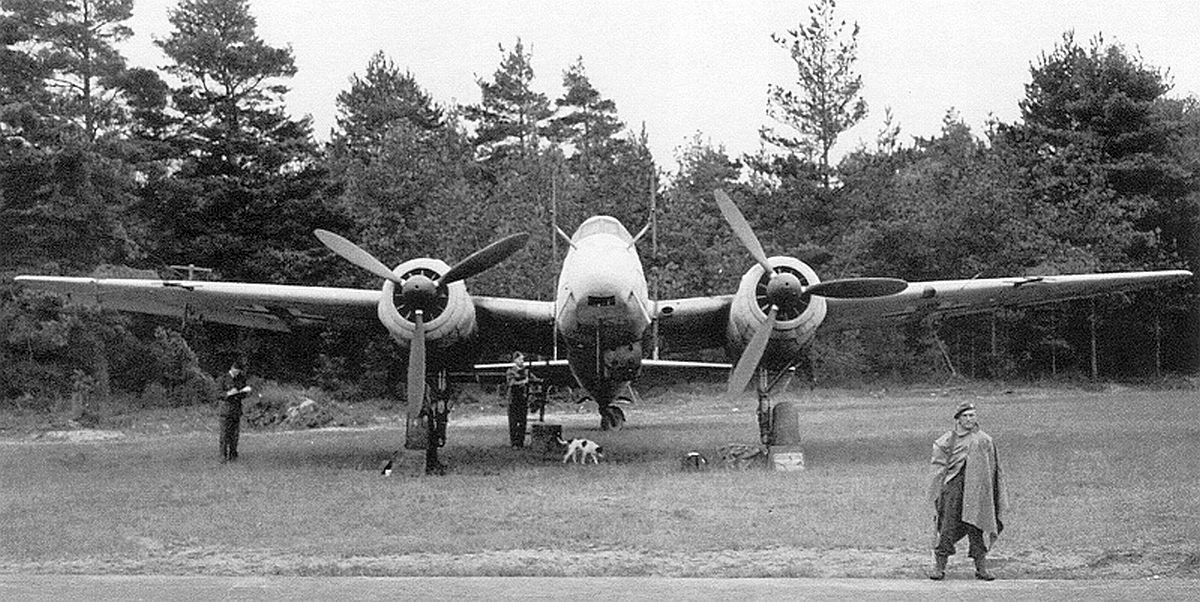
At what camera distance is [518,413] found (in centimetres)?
2083

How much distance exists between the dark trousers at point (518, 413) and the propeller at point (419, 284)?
406 cm

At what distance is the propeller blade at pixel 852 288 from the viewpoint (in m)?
16.2

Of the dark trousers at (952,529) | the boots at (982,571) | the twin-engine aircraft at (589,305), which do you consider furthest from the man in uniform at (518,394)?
the boots at (982,571)

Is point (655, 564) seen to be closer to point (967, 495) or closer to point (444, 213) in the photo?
point (967, 495)

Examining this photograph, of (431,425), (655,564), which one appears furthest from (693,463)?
(655,564)

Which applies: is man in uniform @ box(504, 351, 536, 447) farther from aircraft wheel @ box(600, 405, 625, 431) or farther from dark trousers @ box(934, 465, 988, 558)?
dark trousers @ box(934, 465, 988, 558)

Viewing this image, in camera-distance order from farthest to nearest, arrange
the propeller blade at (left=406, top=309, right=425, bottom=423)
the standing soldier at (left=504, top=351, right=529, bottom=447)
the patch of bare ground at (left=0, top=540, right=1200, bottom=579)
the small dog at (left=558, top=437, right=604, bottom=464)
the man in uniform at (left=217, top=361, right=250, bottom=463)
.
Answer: the standing soldier at (left=504, top=351, right=529, bottom=447) → the man in uniform at (left=217, top=361, right=250, bottom=463) → the small dog at (left=558, top=437, right=604, bottom=464) → the propeller blade at (left=406, top=309, right=425, bottom=423) → the patch of bare ground at (left=0, top=540, right=1200, bottom=579)

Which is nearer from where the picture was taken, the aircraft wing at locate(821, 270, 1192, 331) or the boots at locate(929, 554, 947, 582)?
the boots at locate(929, 554, 947, 582)

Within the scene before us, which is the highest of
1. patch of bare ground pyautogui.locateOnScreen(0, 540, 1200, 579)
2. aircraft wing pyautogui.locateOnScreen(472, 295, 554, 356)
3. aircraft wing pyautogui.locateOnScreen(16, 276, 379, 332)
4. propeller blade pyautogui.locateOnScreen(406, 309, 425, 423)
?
aircraft wing pyautogui.locateOnScreen(16, 276, 379, 332)

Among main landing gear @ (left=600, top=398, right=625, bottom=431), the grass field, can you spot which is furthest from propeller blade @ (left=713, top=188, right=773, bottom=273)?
main landing gear @ (left=600, top=398, right=625, bottom=431)

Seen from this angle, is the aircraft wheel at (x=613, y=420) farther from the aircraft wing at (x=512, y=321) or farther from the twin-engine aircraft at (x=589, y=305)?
the aircraft wing at (x=512, y=321)

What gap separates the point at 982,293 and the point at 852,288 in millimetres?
3802

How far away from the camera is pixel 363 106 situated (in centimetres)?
5975

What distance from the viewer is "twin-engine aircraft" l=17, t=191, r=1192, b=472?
16.0 meters
